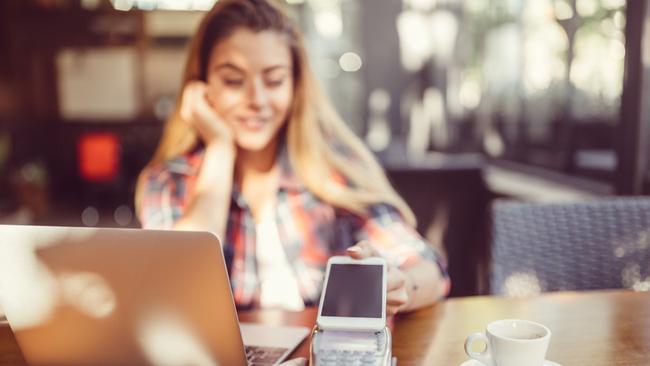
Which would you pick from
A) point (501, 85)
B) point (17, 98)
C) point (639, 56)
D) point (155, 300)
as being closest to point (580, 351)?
point (155, 300)

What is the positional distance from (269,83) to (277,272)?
474mm

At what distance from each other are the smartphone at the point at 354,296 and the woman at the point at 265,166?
1.95ft

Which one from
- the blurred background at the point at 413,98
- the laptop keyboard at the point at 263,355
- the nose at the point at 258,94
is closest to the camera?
the laptop keyboard at the point at 263,355

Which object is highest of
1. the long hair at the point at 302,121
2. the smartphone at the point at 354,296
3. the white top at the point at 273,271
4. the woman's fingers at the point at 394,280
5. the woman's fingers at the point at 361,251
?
the long hair at the point at 302,121

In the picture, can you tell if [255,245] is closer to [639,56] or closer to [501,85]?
[639,56]

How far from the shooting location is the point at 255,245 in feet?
5.44

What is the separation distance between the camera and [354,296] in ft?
2.95

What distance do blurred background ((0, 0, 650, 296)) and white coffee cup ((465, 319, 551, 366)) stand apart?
2.30 ft

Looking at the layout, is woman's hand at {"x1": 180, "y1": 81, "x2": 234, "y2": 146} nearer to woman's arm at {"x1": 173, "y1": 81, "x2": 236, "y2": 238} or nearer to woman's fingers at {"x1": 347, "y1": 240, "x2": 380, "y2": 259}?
woman's arm at {"x1": 173, "y1": 81, "x2": 236, "y2": 238}

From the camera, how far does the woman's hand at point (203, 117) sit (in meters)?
1.69

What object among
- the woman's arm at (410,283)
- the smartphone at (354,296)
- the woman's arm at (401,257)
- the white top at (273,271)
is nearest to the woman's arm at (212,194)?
the white top at (273,271)

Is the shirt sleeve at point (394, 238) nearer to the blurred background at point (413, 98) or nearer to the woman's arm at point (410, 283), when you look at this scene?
the woman's arm at point (410, 283)

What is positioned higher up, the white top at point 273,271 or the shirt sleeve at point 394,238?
the shirt sleeve at point 394,238

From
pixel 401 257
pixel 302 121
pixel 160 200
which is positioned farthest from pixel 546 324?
pixel 160 200
